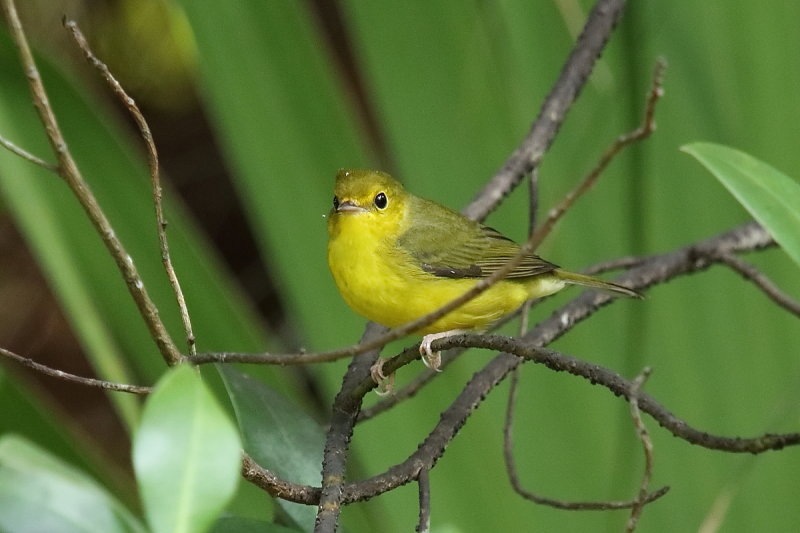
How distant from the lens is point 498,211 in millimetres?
2367

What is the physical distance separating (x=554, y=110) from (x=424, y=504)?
1002mm

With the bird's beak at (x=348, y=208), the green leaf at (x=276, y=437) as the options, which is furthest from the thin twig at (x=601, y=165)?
the bird's beak at (x=348, y=208)

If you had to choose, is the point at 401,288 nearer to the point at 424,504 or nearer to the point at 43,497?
the point at 424,504

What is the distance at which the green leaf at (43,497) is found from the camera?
65cm

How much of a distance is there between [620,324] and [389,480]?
117cm

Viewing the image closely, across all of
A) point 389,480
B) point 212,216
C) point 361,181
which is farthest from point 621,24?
point 212,216

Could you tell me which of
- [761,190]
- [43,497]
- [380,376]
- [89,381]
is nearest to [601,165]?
[761,190]

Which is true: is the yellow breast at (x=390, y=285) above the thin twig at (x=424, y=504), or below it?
above

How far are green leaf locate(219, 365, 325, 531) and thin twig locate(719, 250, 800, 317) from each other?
26.1 inches

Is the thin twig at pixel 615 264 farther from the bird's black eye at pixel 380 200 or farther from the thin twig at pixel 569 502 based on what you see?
the bird's black eye at pixel 380 200

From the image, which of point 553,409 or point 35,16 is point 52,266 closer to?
point 553,409

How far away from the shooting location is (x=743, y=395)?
2.03 metres

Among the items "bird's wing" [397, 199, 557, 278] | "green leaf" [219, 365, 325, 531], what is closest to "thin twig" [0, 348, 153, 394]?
"green leaf" [219, 365, 325, 531]

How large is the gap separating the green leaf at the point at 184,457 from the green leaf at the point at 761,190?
1.77 ft
